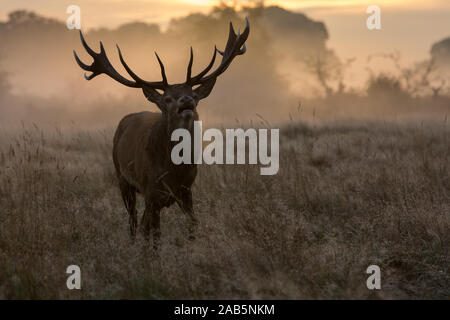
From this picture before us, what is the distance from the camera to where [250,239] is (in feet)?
15.5

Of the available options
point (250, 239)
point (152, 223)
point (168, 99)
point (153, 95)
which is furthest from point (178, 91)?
point (250, 239)

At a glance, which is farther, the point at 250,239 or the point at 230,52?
the point at 230,52

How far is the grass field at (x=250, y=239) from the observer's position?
164 inches

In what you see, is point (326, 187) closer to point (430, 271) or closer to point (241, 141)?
point (430, 271)

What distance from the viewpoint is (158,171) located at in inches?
207

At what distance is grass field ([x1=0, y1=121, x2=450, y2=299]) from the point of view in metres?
4.18

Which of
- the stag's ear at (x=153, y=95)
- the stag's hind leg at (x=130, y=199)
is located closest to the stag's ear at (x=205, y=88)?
the stag's ear at (x=153, y=95)

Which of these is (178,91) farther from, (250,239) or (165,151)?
(250,239)

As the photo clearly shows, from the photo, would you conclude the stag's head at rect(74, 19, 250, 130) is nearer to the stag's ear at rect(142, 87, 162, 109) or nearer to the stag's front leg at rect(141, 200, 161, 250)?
the stag's ear at rect(142, 87, 162, 109)

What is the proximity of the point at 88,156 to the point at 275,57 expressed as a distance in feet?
122

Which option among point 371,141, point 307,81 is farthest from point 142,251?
point 307,81

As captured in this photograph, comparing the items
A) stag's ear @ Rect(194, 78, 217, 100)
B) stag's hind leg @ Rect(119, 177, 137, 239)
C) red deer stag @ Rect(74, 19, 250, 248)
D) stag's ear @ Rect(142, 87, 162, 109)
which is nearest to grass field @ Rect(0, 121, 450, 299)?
stag's hind leg @ Rect(119, 177, 137, 239)

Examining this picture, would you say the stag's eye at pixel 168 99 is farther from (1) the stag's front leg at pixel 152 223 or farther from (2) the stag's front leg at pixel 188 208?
(1) the stag's front leg at pixel 152 223
